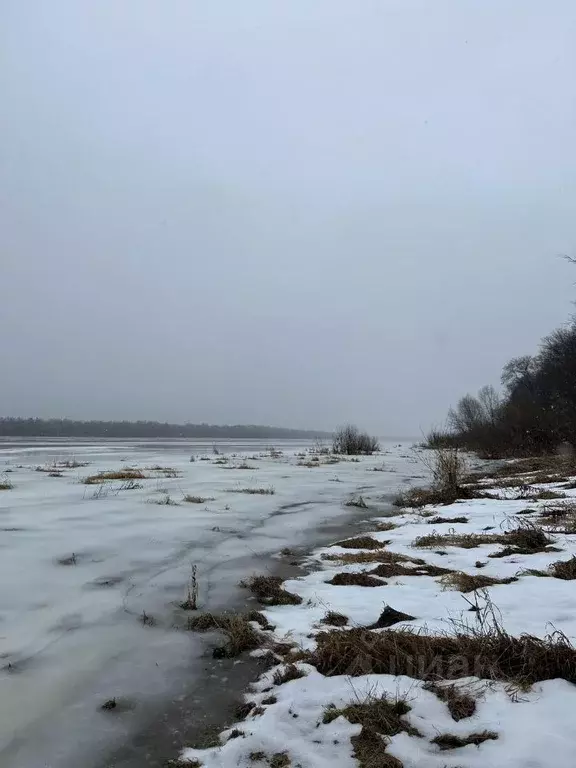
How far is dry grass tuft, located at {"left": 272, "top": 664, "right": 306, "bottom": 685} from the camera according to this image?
2791mm

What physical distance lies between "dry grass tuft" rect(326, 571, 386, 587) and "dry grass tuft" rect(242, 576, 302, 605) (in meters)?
0.54

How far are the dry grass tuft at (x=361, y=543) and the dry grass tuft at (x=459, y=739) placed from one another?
4.20m

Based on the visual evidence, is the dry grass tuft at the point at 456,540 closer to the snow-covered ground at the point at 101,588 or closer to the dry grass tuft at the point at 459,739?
the snow-covered ground at the point at 101,588

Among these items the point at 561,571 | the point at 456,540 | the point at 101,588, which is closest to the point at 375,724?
the point at 561,571

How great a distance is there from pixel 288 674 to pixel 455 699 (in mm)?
1008

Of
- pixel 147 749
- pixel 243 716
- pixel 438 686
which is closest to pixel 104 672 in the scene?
pixel 147 749

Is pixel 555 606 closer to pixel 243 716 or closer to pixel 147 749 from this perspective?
pixel 243 716

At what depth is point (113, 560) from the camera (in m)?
5.09

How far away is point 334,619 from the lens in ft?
12.0

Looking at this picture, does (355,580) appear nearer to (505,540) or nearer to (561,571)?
(561,571)

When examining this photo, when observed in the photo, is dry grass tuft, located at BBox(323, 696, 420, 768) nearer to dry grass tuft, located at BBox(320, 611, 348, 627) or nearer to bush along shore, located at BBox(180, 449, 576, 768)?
bush along shore, located at BBox(180, 449, 576, 768)

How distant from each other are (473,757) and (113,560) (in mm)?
4198

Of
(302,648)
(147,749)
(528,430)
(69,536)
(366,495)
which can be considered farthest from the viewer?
(528,430)

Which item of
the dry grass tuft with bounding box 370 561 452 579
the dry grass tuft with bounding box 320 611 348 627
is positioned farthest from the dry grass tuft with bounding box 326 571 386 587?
the dry grass tuft with bounding box 320 611 348 627
